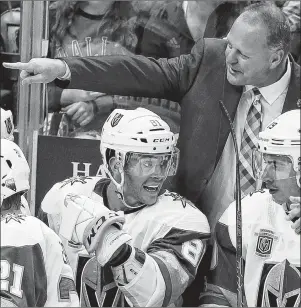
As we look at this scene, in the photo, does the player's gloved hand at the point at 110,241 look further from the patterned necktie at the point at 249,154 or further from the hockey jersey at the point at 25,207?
the patterned necktie at the point at 249,154

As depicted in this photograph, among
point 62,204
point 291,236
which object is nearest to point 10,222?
point 62,204

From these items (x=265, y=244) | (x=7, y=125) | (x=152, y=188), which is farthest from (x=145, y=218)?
(x=7, y=125)

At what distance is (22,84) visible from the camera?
238 centimetres

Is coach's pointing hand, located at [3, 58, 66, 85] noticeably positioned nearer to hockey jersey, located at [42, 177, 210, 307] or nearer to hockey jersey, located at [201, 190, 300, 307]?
hockey jersey, located at [42, 177, 210, 307]

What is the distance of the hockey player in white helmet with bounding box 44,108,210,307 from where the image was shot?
7.54ft

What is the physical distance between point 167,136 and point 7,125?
0.39 m

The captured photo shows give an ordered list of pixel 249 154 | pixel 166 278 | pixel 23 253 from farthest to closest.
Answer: pixel 249 154 < pixel 166 278 < pixel 23 253

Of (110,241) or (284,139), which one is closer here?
(110,241)

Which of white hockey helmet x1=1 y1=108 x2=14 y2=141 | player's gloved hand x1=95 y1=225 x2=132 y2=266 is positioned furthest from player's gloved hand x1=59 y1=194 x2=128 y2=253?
white hockey helmet x1=1 y1=108 x2=14 y2=141

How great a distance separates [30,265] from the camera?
7.20ft

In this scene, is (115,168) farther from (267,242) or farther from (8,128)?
(267,242)

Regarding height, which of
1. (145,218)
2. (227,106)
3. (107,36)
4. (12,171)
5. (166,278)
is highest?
(107,36)

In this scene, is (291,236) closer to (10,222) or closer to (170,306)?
(170,306)

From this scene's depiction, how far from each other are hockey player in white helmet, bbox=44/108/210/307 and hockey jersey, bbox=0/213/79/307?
0.21 feet
